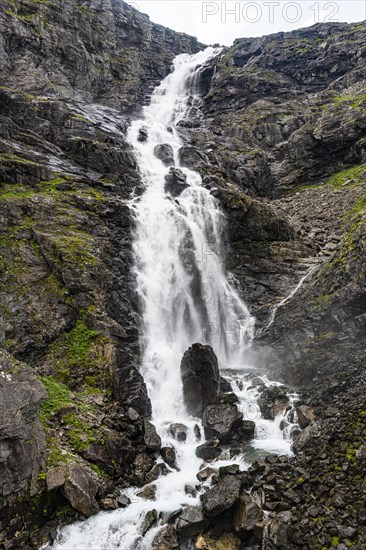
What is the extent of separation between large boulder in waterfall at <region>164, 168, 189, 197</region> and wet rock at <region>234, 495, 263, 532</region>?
26223mm

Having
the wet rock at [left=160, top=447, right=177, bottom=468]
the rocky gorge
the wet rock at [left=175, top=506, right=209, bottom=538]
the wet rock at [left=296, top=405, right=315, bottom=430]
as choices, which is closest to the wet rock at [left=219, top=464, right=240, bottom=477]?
the rocky gorge

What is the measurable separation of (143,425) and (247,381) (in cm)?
743

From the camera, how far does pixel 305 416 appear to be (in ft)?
49.3

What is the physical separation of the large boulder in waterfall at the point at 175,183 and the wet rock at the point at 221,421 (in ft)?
70.4

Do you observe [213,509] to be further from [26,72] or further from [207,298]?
[26,72]

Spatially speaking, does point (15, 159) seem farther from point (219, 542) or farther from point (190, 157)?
point (219, 542)

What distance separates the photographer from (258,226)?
1262 inches

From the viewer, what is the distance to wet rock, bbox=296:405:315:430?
14859 mm

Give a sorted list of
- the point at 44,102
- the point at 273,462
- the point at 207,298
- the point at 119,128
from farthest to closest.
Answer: the point at 119,128, the point at 44,102, the point at 207,298, the point at 273,462

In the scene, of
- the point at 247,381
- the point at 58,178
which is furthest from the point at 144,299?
the point at 58,178

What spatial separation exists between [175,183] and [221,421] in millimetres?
23487

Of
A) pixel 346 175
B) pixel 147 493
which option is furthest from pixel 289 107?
pixel 147 493

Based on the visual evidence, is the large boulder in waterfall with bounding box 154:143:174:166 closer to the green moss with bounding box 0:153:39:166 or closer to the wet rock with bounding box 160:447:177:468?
the green moss with bounding box 0:153:39:166

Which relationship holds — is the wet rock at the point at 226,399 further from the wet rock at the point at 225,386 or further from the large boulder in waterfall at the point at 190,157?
the large boulder in waterfall at the point at 190,157
